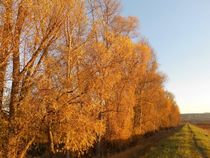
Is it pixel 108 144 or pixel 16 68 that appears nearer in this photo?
pixel 16 68

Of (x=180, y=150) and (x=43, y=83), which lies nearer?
(x=43, y=83)

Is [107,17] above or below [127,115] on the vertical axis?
above

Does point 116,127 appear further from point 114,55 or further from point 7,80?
point 7,80

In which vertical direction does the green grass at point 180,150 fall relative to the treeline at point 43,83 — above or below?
below

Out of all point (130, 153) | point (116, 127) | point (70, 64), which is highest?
point (70, 64)

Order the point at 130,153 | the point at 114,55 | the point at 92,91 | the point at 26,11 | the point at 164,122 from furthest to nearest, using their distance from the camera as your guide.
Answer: the point at 164,122 < the point at 130,153 < the point at 114,55 < the point at 92,91 < the point at 26,11

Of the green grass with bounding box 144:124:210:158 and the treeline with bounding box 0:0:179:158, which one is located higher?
the treeline with bounding box 0:0:179:158

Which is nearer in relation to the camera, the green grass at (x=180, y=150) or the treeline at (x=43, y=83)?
the treeline at (x=43, y=83)

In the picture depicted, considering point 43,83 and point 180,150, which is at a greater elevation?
point 43,83

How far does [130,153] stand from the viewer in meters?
26.3

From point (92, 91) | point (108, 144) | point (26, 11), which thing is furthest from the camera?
point (108, 144)

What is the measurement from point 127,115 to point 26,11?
17767 mm

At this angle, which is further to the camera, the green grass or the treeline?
the green grass

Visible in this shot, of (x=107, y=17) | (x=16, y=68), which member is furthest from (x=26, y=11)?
(x=107, y=17)
